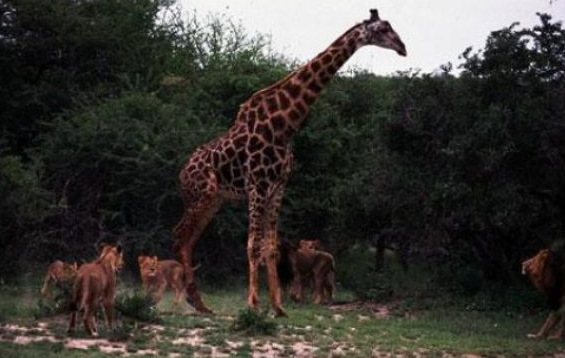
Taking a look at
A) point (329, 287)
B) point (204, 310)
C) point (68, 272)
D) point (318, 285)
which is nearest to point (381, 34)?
point (204, 310)

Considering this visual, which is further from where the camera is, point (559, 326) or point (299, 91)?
point (299, 91)

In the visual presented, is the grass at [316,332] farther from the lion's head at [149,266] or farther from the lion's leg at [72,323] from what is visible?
the lion's head at [149,266]

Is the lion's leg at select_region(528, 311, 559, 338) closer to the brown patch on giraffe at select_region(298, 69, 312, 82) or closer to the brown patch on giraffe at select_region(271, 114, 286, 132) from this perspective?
the brown patch on giraffe at select_region(271, 114, 286, 132)

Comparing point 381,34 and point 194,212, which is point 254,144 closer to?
point 194,212

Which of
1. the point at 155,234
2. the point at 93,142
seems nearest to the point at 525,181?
the point at 155,234

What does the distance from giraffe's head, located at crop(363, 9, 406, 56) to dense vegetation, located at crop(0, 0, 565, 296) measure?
1872 mm

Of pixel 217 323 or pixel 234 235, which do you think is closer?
pixel 217 323

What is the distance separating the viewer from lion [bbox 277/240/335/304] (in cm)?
1775

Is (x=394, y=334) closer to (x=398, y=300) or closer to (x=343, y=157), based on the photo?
(x=398, y=300)

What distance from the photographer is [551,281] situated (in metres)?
13.7

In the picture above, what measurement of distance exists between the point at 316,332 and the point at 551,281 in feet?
10.2

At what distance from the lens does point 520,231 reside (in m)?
17.1

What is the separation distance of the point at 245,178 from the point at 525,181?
434cm

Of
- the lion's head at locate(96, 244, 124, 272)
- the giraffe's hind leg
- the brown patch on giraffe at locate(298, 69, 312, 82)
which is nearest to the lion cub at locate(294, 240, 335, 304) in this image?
the giraffe's hind leg
